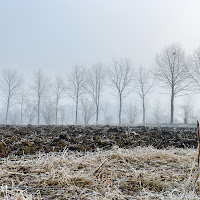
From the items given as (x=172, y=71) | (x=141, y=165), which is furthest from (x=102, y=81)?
(x=141, y=165)

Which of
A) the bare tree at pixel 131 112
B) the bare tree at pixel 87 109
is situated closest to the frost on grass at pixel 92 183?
the bare tree at pixel 87 109

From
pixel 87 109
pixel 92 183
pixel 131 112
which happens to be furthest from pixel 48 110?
pixel 92 183

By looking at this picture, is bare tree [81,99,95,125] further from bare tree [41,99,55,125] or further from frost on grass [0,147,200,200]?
frost on grass [0,147,200,200]

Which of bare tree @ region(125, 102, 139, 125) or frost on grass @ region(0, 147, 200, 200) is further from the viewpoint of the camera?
bare tree @ region(125, 102, 139, 125)

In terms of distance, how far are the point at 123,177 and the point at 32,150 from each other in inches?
86.0

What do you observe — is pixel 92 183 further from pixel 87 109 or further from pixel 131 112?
pixel 131 112

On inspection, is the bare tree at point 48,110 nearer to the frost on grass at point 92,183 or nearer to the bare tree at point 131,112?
the bare tree at point 131,112

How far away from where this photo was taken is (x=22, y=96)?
32.6m

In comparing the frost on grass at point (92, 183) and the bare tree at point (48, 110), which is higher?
the bare tree at point (48, 110)

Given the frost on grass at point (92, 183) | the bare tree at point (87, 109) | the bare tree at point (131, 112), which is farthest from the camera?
the bare tree at point (131, 112)

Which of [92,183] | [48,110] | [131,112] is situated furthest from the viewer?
[131,112]

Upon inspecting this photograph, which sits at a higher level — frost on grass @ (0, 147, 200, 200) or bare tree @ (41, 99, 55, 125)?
bare tree @ (41, 99, 55, 125)

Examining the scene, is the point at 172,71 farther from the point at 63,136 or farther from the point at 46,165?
the point at 46,165

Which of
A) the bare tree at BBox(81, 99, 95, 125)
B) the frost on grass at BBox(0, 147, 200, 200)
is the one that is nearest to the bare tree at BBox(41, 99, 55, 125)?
the bare tree at BBox(81, 99, 95, 125)
